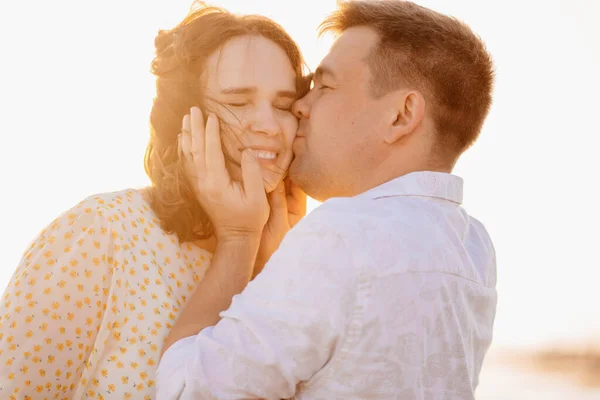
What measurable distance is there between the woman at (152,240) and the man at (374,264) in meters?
0.17

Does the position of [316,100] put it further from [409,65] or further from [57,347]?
[57,347]

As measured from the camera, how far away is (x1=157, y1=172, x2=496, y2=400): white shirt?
2.21m

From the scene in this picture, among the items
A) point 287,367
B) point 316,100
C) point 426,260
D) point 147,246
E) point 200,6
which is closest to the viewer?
point 287,367

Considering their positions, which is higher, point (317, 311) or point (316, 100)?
point (316, 100)

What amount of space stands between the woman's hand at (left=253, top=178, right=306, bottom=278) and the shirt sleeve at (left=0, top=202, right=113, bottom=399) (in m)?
0.70

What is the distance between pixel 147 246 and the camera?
2926 mm

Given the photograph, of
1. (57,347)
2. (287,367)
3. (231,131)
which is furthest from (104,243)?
(287,367)

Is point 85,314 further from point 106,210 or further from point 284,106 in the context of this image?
point 284,106

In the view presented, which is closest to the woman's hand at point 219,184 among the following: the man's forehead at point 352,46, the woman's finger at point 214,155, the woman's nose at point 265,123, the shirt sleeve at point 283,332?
the woman's finger at point 214,155

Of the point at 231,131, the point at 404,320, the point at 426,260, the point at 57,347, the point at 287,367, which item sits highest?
the point at 231,131

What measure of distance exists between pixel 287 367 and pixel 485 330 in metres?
0.85

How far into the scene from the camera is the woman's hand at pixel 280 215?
10.7ft

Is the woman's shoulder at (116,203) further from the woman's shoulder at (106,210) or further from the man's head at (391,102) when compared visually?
the man's head at (391,102)

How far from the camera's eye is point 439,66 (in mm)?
2914
